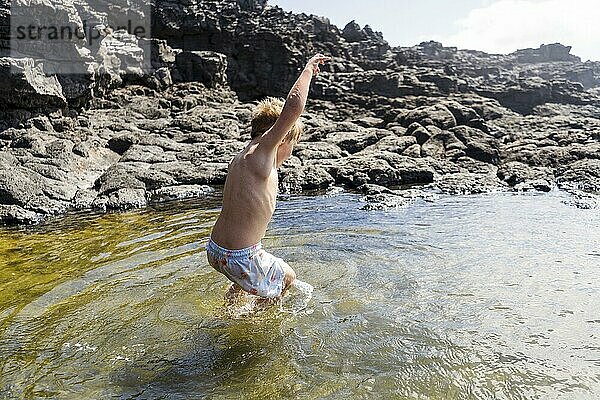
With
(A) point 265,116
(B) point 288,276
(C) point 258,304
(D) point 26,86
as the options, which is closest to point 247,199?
(A) point 265,116

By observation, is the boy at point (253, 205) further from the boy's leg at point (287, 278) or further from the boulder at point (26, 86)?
the boulder at point (26, 86)

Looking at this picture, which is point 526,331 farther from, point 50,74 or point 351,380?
point 50,74

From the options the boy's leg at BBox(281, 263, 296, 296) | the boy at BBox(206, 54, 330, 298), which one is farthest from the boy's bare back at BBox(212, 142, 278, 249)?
the boy's leg at BBox(281, 263, 296, 296)

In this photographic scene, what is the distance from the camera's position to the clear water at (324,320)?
11.7 feet

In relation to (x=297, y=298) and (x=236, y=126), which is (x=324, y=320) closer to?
(x=297, y=298)

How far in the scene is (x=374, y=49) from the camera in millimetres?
41625

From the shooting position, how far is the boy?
4.27 metres

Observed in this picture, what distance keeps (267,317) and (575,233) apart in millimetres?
5877

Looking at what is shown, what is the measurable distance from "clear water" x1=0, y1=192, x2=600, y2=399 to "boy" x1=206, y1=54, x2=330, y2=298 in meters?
0.51

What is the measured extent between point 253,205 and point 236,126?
17.1 meters

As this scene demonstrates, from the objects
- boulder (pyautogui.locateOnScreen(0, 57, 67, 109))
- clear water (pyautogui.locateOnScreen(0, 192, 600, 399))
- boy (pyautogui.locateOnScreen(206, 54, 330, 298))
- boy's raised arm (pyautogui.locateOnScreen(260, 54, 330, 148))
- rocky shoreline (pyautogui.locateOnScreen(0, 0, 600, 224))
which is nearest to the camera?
clear water (pyautogui.locateOnScreen(0, 192, 600, 399))

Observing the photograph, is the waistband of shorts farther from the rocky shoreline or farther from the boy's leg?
the rocky shoreline

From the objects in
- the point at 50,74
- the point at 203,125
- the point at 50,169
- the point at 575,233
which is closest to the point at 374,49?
the point at 203,125

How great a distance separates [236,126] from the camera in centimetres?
2100
